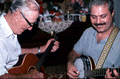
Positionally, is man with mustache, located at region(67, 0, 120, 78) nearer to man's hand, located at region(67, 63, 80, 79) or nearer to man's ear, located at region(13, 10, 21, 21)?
man's hand, located at region(67, 63, 80, 79)

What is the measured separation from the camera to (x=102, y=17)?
4.95ft

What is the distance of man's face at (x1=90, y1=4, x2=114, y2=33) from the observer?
1495 millimetres

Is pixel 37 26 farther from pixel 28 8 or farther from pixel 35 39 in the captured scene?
pixel 28 8

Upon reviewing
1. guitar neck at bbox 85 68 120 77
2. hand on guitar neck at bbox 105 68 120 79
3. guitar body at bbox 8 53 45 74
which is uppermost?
guitar body at bbox 8 53 45 74

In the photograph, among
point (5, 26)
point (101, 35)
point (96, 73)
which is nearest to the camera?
point (5, 26)

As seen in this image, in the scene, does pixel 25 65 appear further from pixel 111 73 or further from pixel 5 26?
pixel 111 73

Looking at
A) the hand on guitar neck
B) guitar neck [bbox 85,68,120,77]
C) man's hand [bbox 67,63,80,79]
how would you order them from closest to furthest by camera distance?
1. the hand on guitar neck
2. guitar neck [bbox 85,68,120,77]
3. man's hand [bbox 67,63,80,79]

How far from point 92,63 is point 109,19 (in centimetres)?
52

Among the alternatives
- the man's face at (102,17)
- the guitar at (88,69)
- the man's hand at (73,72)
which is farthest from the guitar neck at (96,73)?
the man's face at (102,17)

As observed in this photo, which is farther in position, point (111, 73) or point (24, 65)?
point (24, 65)

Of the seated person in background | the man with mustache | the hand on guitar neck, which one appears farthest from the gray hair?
the hand on guitar neck

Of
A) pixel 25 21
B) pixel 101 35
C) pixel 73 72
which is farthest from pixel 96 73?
pixel 25 21

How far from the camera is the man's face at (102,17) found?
1.50 m

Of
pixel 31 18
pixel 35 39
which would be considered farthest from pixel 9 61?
pixel 35 39
